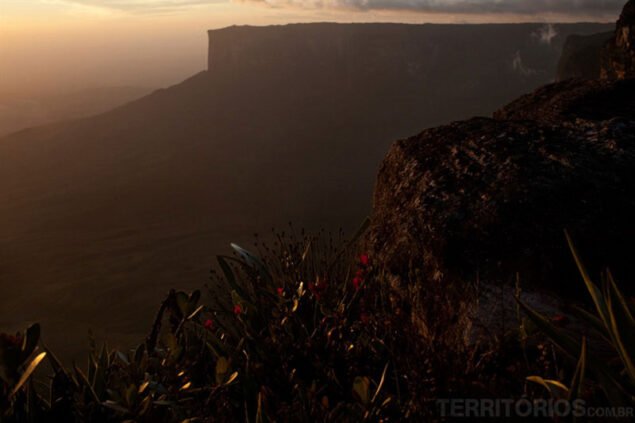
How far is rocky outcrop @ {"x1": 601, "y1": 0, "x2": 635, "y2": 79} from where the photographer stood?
6609 millimetres

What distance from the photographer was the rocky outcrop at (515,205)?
2.18 meters

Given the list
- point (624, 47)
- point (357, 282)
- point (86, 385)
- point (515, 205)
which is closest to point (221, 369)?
point (86, 385)

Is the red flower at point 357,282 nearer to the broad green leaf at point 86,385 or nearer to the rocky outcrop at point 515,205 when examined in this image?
the rocky outcrop at point 515,205

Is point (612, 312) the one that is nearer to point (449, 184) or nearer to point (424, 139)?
point (449, 184)

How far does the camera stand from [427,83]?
177ft

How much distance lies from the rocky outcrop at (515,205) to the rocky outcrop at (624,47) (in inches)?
185

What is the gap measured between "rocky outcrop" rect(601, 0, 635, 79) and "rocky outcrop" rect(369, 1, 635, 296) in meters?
4.69

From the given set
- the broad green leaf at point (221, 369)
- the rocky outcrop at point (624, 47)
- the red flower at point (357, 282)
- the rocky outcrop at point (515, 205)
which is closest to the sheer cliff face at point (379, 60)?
the rocky outcrop at point (624, 47)

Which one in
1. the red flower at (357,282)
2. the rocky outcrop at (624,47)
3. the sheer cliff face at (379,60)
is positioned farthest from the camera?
the sheer cliff face at (379,60)

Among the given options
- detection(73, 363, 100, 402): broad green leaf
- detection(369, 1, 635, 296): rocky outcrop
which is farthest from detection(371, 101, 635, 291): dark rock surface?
detection(73, 363, 100, 402): broad green leaf

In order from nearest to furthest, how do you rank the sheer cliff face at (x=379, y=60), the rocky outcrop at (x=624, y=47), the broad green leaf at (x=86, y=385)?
the broad green leaf at (x=86, y=385) < the rocky outcrop at (x=624, y=47) < the sheer cliff face at (x=379, y=60)

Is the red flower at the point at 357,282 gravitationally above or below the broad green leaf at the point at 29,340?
below

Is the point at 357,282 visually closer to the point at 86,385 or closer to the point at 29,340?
the point at 86,385

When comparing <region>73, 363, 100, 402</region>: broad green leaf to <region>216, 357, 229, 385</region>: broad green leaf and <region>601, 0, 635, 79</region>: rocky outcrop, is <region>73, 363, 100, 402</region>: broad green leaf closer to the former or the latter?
<region>216, 357, 229, 385</region>: broad green leaf
